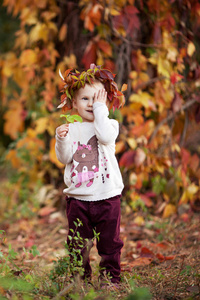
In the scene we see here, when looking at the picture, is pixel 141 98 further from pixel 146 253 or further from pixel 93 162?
pixel 93 162

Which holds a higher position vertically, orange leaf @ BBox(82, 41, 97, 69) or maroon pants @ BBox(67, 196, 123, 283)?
orange leaf @ BBox(82, 41, 97, 69)

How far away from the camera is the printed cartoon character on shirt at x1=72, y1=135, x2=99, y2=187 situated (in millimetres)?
1879

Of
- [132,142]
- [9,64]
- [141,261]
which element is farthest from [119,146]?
[9,64]

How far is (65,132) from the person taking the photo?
1.86 metres

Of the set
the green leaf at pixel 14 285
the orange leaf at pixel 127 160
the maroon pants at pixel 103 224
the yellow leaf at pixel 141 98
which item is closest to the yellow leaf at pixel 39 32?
the yellow leaf at pixel 141 98

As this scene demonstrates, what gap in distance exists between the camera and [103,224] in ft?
6.33

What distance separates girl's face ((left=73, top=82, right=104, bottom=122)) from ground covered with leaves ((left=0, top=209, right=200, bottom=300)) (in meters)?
0.76

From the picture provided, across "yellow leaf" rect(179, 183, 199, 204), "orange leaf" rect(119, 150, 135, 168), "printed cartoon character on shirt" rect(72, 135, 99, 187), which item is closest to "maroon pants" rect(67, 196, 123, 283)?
"printed cartoon character on shirt" rect(72, 135, 99, 187)

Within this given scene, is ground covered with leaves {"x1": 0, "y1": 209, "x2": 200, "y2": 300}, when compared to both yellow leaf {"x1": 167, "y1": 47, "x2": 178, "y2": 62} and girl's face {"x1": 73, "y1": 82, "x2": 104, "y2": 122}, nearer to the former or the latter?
girl's face {"x1": 73, "y1": 82, "x2": 104, "y2": 122}

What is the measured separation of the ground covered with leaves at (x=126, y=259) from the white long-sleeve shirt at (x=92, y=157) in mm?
398

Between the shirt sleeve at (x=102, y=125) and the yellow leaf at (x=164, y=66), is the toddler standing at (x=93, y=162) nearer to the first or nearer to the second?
the shirt sleeve at (x=102, y=125)

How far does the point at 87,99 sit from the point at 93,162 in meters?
0.35

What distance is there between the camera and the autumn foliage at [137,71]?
10.5 feet

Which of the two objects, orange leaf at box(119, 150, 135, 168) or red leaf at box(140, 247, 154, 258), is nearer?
red leaf at box(140, 247, 154, 258)
